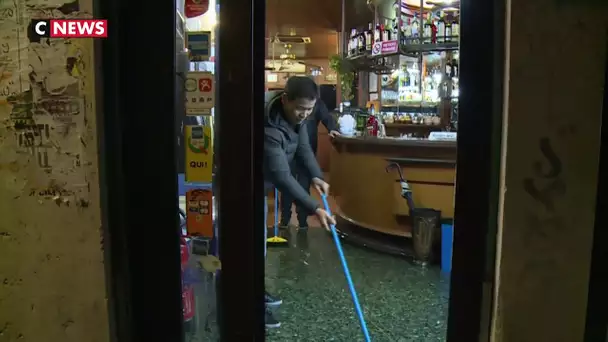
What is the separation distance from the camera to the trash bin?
4449mm

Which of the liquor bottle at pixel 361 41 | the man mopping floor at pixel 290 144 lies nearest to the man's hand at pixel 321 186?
the man mopping floor at pixel 290 144

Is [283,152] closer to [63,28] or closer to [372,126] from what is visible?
[63,28]

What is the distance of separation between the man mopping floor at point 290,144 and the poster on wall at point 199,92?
788 mm

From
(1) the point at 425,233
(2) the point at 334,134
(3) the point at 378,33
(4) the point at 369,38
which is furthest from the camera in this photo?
(4) the point at 369,38

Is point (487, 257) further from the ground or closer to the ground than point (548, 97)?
closer to the ground

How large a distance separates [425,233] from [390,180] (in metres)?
0.70

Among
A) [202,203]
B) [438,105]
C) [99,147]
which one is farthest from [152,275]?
[438,105]

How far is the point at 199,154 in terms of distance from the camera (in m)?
2.09

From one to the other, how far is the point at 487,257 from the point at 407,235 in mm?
2900

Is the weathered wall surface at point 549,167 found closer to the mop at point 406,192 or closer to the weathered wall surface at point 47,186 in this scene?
the weathered wall surface at point 47,186

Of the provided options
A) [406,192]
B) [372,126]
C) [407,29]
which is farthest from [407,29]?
[406,192]

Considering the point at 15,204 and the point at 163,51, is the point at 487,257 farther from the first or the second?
the point at 15,204

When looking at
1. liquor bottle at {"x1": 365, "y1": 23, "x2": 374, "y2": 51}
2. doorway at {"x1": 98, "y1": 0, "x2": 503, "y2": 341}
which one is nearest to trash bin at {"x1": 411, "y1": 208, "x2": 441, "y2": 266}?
doorway at {"x1": 98, "y1": 0, "x2": 503, "y2": 341}

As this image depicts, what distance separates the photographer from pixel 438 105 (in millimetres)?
7258
